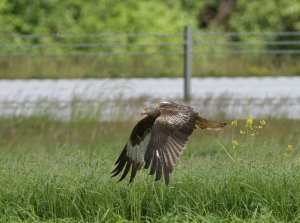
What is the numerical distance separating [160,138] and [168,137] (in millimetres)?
69

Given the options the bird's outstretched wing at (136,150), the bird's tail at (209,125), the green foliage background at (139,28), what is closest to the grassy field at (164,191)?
the bird's outstretched wing at (136,150)

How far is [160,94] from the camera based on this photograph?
16.1 meters

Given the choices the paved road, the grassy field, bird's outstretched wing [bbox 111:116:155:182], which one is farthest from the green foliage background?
the grassy field

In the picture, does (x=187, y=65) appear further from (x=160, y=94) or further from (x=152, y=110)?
(x=152, y=110)

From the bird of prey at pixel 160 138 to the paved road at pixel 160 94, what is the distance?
4391 mm

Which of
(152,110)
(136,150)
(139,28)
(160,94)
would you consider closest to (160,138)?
(152,110)

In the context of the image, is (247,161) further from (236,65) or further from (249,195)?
(236,65)

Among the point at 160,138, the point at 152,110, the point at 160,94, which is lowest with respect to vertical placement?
the point at 160,94

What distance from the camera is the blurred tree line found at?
20625 mm

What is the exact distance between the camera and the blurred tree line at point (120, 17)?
67.7ft

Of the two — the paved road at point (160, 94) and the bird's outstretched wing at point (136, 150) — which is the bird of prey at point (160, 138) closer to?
the bird's outstretched wing at point (136, 150)

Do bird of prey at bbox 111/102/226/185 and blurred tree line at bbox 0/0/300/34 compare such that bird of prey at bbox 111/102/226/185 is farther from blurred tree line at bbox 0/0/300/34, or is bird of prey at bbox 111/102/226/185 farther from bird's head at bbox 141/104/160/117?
blurred tree line at bbox 0/0/300/34

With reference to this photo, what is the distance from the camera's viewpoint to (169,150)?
7.96m

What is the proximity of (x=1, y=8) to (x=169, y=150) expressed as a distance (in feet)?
42.9
